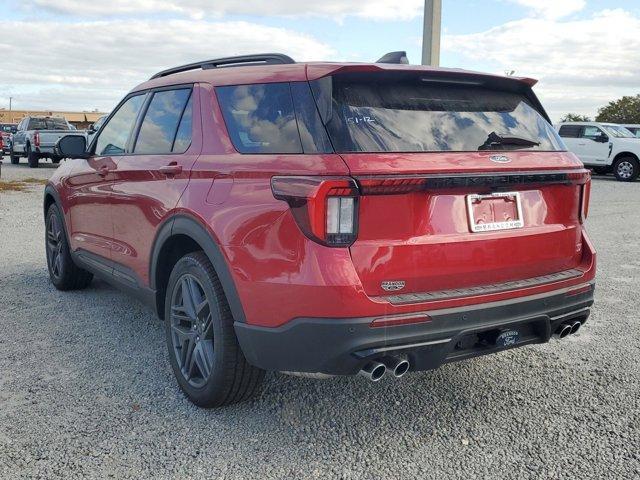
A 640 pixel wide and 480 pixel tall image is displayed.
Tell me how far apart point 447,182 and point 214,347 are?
1378mm

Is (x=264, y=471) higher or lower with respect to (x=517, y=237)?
lower

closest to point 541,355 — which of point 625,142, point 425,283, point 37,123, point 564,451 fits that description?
point 564,451

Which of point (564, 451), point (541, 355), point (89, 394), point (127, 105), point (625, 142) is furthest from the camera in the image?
point (625, 142)

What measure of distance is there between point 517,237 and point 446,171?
52 cm

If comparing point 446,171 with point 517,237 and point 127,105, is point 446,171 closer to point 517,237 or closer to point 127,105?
point 517,237

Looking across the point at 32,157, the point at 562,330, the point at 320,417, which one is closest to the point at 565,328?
the point at 562,330

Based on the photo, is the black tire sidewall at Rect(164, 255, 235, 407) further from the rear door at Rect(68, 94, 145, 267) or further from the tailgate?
Result: the rear door at Rect(68, 94, 145, 267)

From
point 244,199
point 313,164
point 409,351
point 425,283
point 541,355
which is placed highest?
point 313,164

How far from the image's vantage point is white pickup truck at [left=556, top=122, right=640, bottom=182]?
2114 cm

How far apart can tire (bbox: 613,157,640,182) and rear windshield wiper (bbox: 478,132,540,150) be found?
19.9 m

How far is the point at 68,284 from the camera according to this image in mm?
5891

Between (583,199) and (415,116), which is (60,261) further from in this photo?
(583,199)

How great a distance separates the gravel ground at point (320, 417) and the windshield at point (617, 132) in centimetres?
1845

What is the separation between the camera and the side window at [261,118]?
3.03 meters
